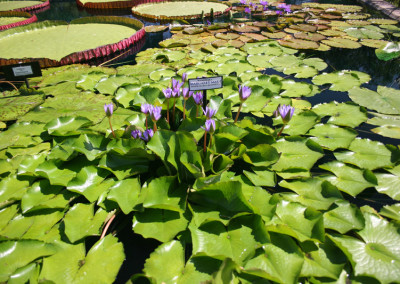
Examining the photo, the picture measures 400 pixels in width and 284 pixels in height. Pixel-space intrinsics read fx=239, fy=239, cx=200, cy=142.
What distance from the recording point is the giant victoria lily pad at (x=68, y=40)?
11.0 feet

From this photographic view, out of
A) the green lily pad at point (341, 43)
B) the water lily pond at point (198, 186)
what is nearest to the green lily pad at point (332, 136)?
the water lily pond at point (198, 186)

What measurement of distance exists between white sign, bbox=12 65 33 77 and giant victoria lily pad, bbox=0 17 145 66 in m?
0.94

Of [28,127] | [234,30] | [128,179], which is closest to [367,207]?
[128,179]

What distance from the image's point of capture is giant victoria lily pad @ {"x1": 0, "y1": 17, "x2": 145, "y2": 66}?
11.0ft

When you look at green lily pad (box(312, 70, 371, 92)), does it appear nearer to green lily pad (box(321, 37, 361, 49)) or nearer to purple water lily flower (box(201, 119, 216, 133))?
green lily pad (box(321, 37, 361, 49))

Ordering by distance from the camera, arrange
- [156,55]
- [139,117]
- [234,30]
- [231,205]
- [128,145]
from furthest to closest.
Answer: [234,30]
[156,55]
[139,117]
[128,145]
[231,205]

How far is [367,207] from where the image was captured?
4.83 ft

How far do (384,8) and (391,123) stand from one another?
628cm

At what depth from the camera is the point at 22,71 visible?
2.25 metres

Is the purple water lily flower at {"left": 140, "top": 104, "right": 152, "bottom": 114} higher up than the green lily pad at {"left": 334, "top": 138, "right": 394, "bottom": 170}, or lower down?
higher up

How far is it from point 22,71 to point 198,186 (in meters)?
2.10

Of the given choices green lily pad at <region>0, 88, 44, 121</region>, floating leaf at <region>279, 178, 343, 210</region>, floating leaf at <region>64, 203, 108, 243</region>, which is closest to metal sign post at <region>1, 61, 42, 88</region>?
green lily pad at <region>0, 88, 44, 121</region>

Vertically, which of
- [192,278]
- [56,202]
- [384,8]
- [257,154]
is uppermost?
[384,8]

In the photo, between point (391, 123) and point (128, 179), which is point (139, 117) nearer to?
point (128, 179)
